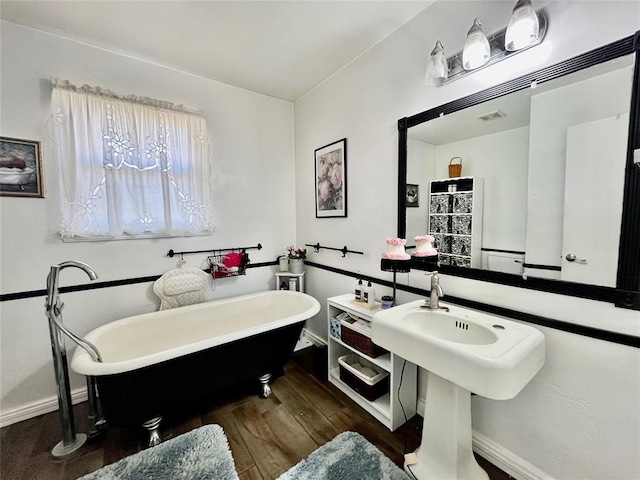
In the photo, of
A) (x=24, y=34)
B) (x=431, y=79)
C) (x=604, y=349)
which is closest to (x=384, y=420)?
(x=604, y=349)

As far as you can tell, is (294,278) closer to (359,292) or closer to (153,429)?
(359,292)

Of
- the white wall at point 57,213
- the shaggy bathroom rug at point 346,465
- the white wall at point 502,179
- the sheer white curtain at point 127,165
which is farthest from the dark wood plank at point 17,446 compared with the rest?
the white wall at point 502,179

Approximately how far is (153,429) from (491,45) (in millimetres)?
2787

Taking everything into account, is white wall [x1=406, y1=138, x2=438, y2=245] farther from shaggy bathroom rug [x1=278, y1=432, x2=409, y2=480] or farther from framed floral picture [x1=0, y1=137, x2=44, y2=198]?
framed floral picture [x1=0, y1=137, x2=44, y2=198]

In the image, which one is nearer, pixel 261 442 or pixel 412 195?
pixel 261 442

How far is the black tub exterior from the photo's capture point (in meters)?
1.41

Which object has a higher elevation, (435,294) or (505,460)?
(435,294)

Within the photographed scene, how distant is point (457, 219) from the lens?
1.53 meters

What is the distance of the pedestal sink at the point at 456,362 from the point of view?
0.96 metres

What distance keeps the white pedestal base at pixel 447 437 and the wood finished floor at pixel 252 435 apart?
0.60ft

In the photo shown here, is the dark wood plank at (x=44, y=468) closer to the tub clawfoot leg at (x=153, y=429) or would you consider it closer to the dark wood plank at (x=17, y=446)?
the dark wood plank at (x=17, y=446)

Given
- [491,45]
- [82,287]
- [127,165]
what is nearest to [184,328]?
[82,287]

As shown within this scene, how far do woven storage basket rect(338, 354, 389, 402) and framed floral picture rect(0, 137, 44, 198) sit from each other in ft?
7.93

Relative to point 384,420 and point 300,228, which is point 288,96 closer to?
point 300,228
